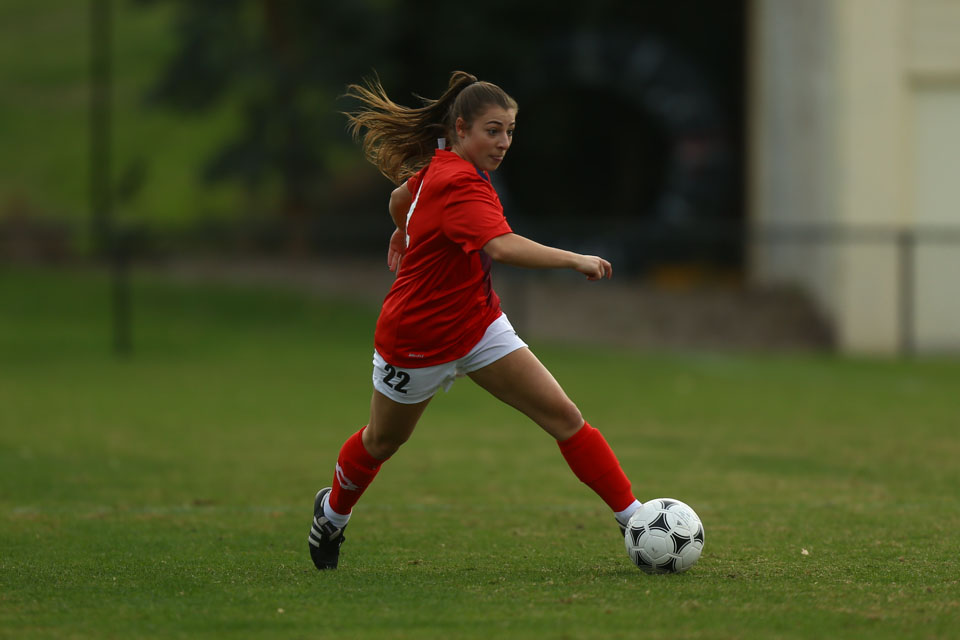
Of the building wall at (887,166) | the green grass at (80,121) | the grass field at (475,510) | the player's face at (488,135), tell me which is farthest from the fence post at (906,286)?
the green grass at (80,121)

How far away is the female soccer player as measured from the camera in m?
5.54

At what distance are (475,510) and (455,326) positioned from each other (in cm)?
228

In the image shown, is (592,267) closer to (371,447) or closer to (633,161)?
(371,447)

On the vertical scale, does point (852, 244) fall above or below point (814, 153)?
below

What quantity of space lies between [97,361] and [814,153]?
466 inches

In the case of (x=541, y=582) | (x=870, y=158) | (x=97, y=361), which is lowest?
(x=97, y=361)

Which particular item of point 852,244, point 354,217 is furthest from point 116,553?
point 354,217

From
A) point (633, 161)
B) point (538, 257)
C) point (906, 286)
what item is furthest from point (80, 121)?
point (538, 257)

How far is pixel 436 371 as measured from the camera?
18.4 feet

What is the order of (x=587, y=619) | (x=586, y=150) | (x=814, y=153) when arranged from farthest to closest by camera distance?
1. (x=586, y=150)
2. (x=814, y=153)
3. (x=587, y=619)

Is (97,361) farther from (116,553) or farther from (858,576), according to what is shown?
(858,576)

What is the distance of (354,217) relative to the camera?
111 ft

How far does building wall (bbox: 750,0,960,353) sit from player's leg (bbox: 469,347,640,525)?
15.1 meters

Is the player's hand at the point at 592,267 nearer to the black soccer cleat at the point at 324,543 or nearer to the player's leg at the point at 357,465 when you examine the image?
the player's leg at the point at 357,465
